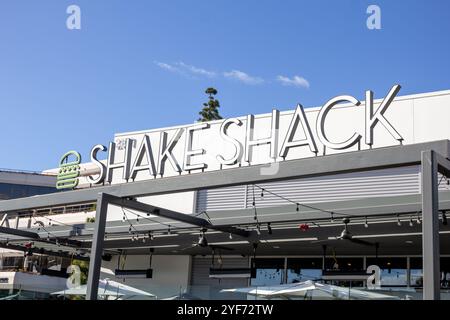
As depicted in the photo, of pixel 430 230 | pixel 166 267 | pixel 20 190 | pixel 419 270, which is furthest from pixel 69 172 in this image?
pixel 20 190

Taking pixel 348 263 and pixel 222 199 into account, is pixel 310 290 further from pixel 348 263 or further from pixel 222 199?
pixel 222 199

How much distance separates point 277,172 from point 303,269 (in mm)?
10413

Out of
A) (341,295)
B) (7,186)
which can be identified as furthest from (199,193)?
(7,186)

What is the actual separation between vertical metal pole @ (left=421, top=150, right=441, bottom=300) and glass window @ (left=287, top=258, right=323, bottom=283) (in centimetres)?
1156

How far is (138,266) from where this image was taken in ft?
77.0

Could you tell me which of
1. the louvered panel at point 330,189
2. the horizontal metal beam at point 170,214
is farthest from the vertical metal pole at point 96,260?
the louvered panel at point 330,189

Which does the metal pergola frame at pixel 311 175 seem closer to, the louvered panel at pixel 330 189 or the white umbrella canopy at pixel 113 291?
the white umbrella canopy at pixel 113 291

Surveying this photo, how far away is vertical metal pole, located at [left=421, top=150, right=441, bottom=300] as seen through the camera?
28.5ft

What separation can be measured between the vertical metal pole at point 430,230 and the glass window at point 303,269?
11563 millimetres

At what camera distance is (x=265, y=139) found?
13984mm

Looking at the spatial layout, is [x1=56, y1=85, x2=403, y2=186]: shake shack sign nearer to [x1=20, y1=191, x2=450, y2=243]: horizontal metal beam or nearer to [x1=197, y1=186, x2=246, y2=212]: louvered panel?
[x1=197, y1=186, x2=246, y2=212]: louvered panel

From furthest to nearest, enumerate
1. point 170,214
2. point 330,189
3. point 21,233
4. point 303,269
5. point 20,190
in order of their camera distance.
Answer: point 20,190 → point 303,269 → point 21,233 → point 330,189 → point 170,214

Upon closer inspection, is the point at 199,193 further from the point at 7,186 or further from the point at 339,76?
the point at 7,186
